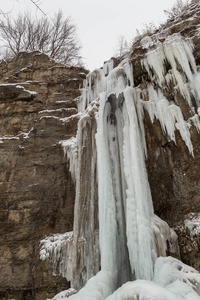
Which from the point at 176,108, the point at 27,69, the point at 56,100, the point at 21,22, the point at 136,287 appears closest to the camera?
the point at 136,287

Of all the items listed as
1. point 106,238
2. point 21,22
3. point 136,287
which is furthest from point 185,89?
point 21,22

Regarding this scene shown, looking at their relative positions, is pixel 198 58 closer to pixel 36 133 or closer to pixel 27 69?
pixel 36 133

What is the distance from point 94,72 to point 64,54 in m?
6.72

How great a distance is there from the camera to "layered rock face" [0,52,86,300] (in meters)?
5.97

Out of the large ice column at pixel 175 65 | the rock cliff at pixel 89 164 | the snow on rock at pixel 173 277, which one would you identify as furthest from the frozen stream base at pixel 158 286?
the large ice column at pixel 175 65

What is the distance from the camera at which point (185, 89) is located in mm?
6270

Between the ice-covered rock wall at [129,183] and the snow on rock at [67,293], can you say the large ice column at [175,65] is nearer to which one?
the ice-covered rock wall at [129,183]

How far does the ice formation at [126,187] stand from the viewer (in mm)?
3707

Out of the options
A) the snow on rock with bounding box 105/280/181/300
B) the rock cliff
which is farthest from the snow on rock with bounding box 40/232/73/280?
the snow on rock with bounding box 105/280/181/300

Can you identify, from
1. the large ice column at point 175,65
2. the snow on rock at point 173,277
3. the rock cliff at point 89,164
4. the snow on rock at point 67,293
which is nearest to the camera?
the snow on rock at point 173,277

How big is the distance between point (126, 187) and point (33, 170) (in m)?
3.30

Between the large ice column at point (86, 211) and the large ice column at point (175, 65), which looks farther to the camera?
the large ice column at point (175, 65)

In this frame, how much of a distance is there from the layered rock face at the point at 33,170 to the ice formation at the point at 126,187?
627mm

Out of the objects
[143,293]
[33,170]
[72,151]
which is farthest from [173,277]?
[33,170]
